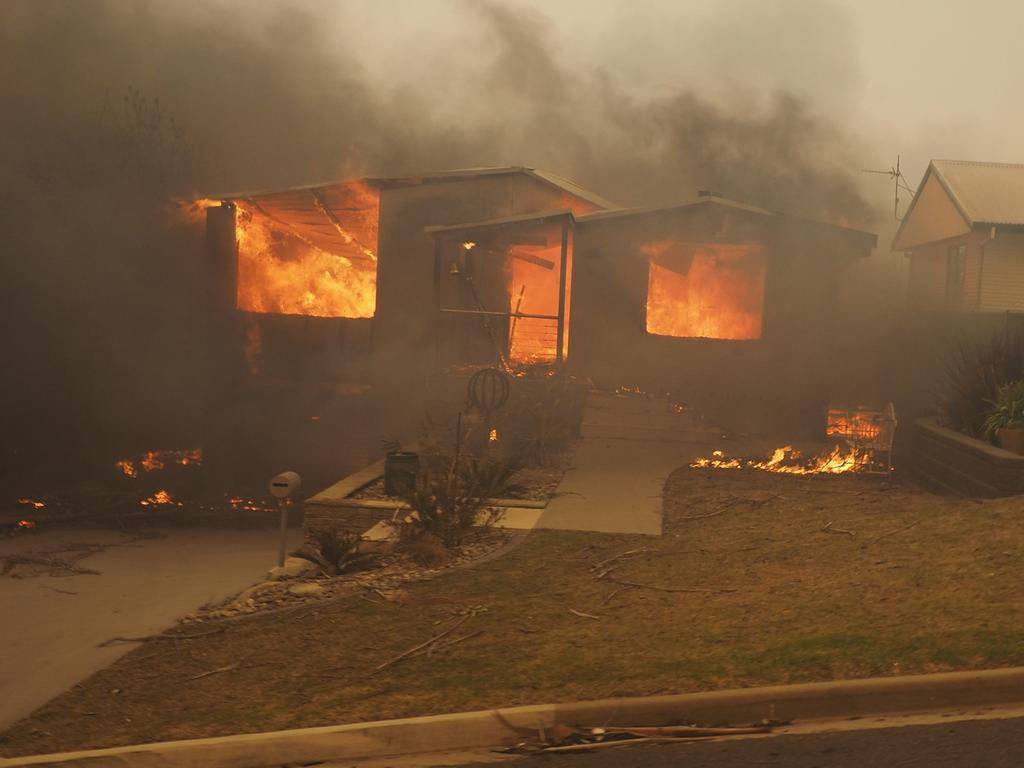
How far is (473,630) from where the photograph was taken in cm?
636

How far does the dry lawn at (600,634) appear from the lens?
5152 millimetres

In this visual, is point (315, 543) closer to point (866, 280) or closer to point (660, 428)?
point (660, 428)

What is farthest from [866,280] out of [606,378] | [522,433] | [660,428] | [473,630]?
[473,630]

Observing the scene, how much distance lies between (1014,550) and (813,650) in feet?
9.15

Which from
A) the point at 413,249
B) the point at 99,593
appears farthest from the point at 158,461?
the point at 99,593

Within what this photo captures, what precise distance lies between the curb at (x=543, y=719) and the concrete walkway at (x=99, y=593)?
1.25 m

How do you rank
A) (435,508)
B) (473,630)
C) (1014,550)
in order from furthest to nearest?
(435,508) < (1014,550) < (473,630)

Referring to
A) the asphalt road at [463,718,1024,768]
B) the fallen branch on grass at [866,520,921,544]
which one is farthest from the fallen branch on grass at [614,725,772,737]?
the fallen branch on grass at [866,520,921,544]

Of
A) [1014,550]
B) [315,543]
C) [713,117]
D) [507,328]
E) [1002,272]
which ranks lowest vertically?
[315,543]

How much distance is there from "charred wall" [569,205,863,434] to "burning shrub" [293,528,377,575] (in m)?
9.21

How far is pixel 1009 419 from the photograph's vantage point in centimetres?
1169

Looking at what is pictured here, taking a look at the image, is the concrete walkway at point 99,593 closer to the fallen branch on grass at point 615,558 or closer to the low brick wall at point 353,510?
the low brick wall at point 353,510

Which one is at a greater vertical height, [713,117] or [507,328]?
[713,117]

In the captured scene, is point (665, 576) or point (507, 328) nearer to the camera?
point (665, 576)
